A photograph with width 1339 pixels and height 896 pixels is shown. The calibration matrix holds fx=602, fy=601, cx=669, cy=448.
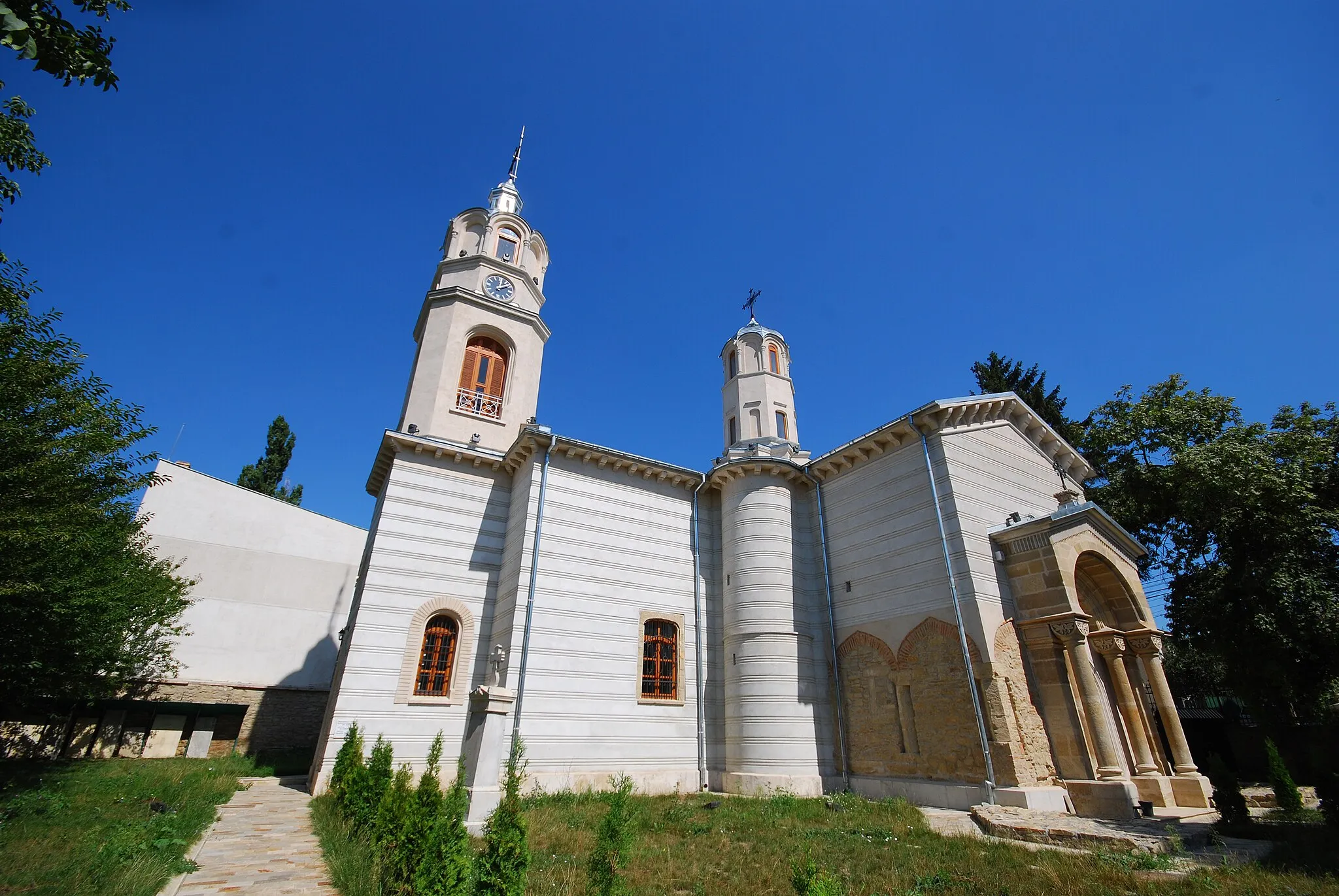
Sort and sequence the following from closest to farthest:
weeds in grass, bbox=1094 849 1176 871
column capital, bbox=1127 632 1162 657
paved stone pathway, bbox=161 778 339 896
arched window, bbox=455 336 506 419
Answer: paved stone pathway, bbox=161 778 339 896 → weeds in grass, bbox=1094 849 1176 871 → column capital, bbox=1127 632 1162 657 → arched window, bbox=455 336 506 419

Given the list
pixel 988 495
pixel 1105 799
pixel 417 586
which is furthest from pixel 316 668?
pixel 1105 799

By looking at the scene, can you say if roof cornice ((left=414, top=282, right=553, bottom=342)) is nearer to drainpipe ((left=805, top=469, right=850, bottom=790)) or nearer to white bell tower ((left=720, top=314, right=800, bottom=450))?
white bell tower ((left=720, top=314, right=800, bottom=450))

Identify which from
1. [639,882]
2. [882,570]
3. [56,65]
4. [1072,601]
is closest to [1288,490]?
[1072,601]

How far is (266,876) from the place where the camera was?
21.8 ft

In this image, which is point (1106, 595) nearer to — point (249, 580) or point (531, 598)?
point (531, 598)

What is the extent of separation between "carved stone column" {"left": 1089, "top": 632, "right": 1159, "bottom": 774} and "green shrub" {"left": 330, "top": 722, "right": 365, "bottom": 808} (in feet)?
47.4

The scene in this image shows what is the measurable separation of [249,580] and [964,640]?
82.2 feet

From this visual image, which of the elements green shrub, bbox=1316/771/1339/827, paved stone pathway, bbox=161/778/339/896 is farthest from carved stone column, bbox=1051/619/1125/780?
paved stone pathway, bbox=161/778/339/896

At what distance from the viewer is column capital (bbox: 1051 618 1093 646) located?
38.5 feet

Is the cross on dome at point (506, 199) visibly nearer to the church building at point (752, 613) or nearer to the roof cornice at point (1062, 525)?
the church building at point (752, 613)

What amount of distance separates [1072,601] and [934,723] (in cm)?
369

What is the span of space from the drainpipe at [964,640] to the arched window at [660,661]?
21.9ft

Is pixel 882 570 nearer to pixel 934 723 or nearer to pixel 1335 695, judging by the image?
pixel 934 723

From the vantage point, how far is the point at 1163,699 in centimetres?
1282
